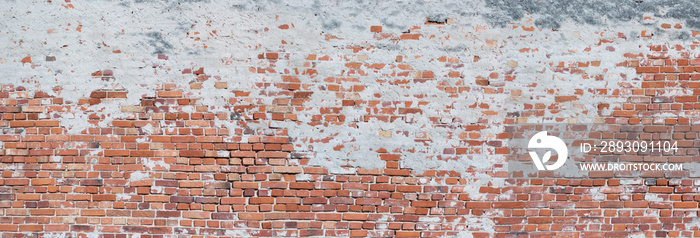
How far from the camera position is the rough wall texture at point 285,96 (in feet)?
12.5

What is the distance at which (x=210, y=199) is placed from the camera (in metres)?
3.84

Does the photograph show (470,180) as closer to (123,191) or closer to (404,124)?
(404,124)

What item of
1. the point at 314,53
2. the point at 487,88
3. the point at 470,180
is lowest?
the point at 470,180

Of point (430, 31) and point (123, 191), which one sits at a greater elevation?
point (430, 31)

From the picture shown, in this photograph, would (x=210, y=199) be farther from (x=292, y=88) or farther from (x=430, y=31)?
(x=430, y=31)

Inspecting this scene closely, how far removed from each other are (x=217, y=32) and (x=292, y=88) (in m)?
0.76

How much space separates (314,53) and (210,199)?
4.77 ft

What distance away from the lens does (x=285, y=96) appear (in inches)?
150

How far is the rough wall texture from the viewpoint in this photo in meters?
3.81

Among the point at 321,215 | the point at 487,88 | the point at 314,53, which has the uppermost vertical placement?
the point at 314,53

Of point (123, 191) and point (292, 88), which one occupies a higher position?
point (292, 88)

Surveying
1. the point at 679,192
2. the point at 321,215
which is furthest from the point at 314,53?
the point at 679,192

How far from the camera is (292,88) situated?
3814mm

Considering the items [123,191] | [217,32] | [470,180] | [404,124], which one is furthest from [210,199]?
[470,180]
